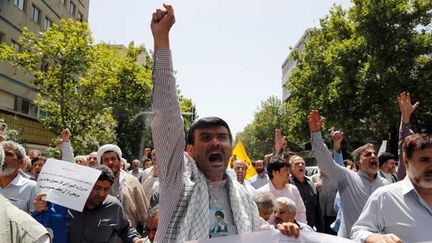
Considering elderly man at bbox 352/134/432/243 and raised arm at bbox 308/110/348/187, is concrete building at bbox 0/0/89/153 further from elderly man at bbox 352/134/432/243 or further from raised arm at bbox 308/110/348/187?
elderly man at bbox 352/134/432/243

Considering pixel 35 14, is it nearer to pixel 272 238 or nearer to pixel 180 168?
pixel 180 168

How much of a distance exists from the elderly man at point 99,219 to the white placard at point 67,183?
11 centimetres

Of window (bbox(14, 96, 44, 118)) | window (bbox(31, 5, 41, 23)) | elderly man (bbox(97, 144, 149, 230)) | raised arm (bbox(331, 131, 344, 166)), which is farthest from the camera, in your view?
window (bbox(31, 5, 41, 23))

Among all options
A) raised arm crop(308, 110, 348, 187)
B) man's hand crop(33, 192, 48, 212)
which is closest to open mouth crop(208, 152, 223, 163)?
man's hand crop(33, 192, 48, 212)

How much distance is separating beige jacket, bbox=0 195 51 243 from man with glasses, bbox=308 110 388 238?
3.47 meters

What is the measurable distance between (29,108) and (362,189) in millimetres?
28677

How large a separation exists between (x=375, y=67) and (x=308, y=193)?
1877cm

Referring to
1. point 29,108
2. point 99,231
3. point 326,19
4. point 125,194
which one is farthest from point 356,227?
point 29,108

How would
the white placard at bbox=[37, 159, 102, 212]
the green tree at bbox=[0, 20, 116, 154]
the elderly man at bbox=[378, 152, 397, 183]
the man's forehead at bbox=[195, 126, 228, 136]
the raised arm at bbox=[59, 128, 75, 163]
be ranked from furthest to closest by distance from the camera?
the green tree at bbox=[0, 20, 116, 154] < the elderly man at bbox=[378, 152, 397, 183] < the raised arm at bbox=[59, 128, 75, 163] < the white placard at bbox=[37, 159, 102, 212] < the man's forehead at bbox=[195, 126, 228, 136]

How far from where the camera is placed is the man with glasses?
4.88 metres

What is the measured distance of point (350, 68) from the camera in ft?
81.1

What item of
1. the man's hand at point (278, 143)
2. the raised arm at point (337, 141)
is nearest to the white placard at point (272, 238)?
the raised arm at point (337, 141)

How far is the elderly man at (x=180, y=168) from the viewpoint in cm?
218

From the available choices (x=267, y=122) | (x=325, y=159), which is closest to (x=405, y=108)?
(x=325, y=159)
